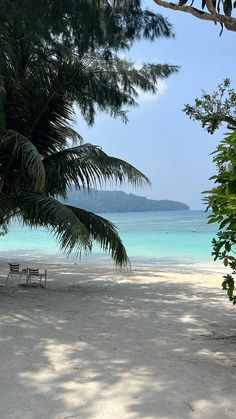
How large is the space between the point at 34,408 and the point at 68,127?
6.90m

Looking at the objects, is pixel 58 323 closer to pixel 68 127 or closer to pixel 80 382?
pixel 80 382

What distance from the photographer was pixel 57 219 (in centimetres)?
755

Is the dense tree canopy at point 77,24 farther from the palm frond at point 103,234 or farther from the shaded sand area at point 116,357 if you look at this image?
the shaded sand area at point 116,357

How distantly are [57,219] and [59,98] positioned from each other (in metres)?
2.58

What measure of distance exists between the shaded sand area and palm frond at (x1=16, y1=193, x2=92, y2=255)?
1.04 metres

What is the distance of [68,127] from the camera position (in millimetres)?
9211

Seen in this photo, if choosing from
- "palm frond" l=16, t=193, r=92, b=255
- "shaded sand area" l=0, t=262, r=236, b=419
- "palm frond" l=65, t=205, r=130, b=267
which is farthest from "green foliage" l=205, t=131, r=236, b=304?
"palm frond" l=65, t=205, r=130, b=267

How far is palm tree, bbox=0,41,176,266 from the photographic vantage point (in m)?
7.69

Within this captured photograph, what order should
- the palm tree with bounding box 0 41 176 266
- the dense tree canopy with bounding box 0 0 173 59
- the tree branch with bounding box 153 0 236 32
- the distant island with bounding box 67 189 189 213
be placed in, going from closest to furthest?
the tree branch with bounding box 153 0 236 32 < the dense tree canopy with bounding box 0 0 173 59 < the palm tree with bounding box 0 41 176 266 < the distant island with bounding box 67 189 189 213

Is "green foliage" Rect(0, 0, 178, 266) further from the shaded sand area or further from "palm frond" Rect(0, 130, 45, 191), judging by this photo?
the shaded sand area

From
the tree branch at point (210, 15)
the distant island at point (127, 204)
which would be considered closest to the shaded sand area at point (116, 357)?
the tree branch at point (210, 15)

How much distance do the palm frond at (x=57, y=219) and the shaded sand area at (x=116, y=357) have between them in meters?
1.04

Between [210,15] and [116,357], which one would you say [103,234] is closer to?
[116,357]

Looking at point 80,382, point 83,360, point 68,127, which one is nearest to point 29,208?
point 68,127
